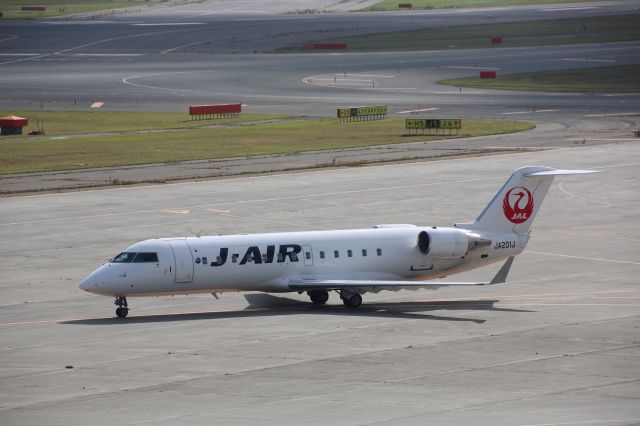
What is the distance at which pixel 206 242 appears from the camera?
45.6 metres

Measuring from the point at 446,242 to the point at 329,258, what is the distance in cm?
471

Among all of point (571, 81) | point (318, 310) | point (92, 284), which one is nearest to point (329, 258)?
point (318, 310)

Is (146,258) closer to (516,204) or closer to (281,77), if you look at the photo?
(516,204)

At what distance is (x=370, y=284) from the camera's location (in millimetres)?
45844

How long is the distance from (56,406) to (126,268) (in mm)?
12725

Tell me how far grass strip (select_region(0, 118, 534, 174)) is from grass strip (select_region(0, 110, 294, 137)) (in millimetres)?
5250

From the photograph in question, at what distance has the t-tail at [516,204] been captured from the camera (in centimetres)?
4972

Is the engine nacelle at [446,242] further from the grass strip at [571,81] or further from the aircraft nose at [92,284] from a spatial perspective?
the grass strip at [571,81]

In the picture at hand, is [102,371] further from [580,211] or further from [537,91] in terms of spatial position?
[537,91]

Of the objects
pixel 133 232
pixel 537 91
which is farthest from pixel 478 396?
pixel 537 91

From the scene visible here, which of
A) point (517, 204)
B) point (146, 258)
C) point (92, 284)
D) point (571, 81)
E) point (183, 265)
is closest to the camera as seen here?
point (92, 284)

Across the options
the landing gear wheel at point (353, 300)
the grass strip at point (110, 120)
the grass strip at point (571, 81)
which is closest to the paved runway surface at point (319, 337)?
the landing gear wheel at point (353, 300)

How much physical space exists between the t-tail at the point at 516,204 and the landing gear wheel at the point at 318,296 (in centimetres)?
664

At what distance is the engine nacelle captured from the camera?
1869 inches
